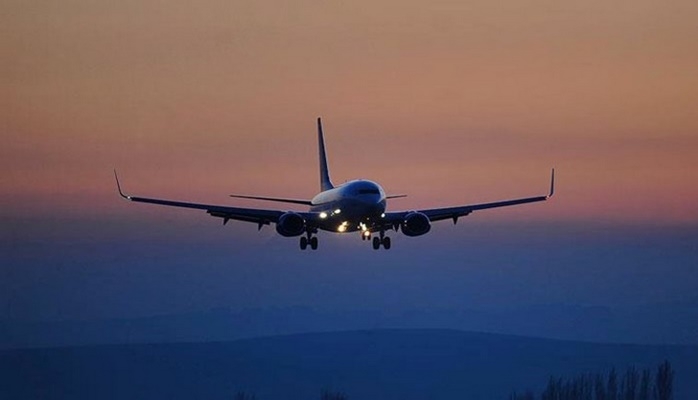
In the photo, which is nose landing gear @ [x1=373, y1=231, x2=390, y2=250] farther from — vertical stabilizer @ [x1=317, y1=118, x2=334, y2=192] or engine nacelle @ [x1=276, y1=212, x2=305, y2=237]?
vertical stabilizer @ [x1=317, y1=118, x2=334, y2=192]

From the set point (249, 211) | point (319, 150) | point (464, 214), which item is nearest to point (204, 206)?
point (249, 211)

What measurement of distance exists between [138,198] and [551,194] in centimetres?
3463

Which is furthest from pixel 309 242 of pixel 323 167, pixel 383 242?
pixel 323 167

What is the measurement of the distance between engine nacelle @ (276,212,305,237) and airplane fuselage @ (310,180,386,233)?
2585 millimetres

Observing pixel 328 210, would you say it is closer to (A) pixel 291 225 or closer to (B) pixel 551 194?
(A) pixel 291 225

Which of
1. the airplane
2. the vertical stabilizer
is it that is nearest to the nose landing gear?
the airplane

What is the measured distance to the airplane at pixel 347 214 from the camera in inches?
5054

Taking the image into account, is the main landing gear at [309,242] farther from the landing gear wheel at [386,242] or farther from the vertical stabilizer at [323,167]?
the vertical stabilizer at [323,167]

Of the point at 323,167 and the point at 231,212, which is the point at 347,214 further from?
the point at 323,167

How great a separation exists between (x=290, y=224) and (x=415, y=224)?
33.5 feet

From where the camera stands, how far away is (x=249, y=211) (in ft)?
454

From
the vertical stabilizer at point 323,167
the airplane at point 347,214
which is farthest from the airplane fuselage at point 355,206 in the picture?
the vertical stabilizer at point 323,167

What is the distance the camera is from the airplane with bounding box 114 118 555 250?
12838 centimetres

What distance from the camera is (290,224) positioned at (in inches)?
5266
